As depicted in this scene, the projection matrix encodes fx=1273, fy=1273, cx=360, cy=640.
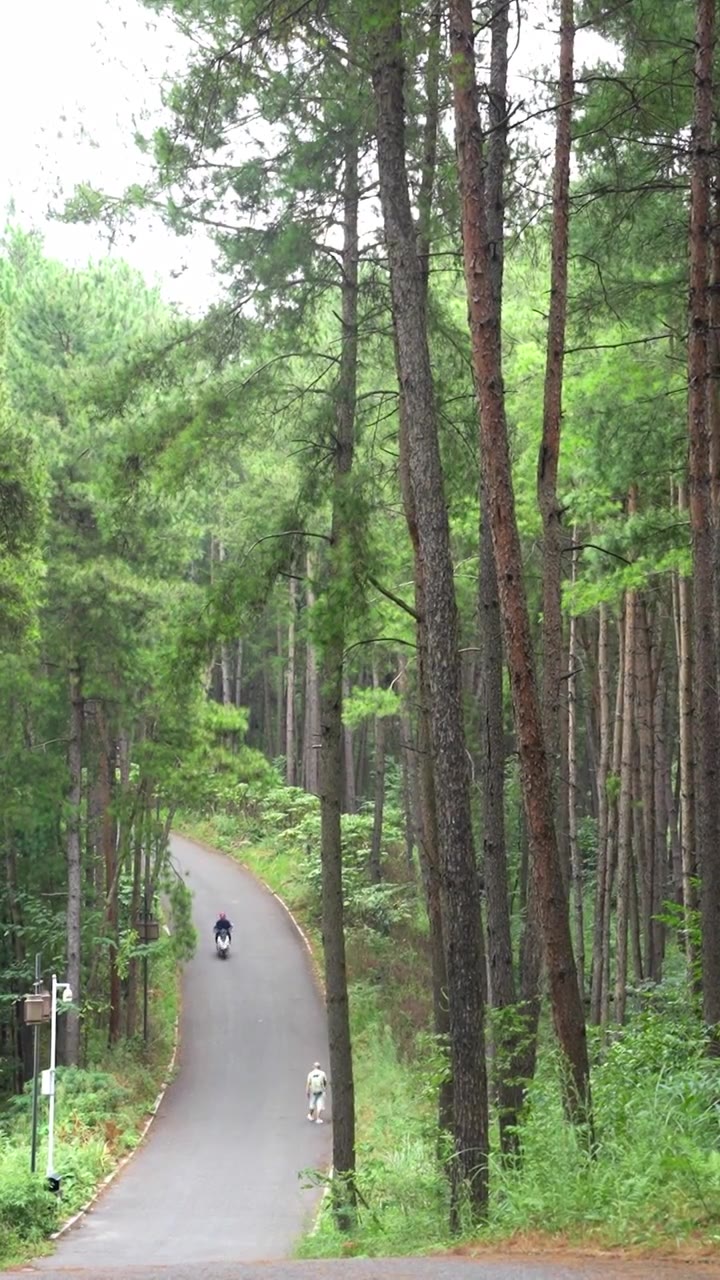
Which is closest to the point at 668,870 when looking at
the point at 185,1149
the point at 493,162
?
the point at 185,1149

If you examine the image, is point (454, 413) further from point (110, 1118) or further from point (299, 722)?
point (299, 722)

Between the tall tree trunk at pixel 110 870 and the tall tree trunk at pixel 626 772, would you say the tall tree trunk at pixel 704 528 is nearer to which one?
the tall tree trunk at pixel 626 772

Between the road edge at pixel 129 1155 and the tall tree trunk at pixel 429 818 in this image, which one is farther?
the road edge at pixel 129 1155

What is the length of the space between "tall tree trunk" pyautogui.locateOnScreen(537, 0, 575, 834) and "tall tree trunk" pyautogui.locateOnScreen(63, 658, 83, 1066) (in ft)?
42.9

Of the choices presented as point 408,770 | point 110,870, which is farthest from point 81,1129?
point 408,770

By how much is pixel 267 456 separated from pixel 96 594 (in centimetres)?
887

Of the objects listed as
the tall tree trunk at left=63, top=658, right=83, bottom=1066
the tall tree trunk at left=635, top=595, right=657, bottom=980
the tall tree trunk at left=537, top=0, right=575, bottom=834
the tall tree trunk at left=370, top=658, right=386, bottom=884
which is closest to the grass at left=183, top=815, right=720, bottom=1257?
the tall tree trunk at left=537, top=0, right=575, bottom=834

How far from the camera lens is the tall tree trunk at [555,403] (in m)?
10.6

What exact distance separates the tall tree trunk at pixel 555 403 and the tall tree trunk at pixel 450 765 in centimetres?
153

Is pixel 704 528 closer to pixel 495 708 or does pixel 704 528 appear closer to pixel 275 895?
pixel 495 708

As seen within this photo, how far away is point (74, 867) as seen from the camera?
22.4 meters

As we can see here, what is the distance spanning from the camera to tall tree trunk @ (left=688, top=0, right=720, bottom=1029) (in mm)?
9875

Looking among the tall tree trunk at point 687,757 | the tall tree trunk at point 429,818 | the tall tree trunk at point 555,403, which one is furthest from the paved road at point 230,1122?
the tall tree trunk at point 687,757

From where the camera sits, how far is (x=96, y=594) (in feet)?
70.8
